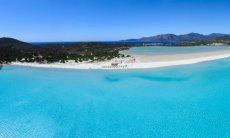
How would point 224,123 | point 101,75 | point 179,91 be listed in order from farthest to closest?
point 101,75
point 179,91
point 224,123

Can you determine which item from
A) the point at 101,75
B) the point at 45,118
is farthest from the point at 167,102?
the point at 101,75

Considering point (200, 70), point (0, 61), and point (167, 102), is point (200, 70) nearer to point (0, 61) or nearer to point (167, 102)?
point (167, 102)

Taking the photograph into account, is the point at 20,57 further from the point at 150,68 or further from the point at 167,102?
the point at 167,102

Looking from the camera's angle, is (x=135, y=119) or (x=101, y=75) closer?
(x=135, y=119)

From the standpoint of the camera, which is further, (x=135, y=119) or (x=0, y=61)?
(x=0, y=61)

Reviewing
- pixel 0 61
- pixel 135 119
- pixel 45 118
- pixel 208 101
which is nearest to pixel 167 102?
pixel 208 101

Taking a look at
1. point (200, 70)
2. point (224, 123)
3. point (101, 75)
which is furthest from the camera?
point (200, 70)
